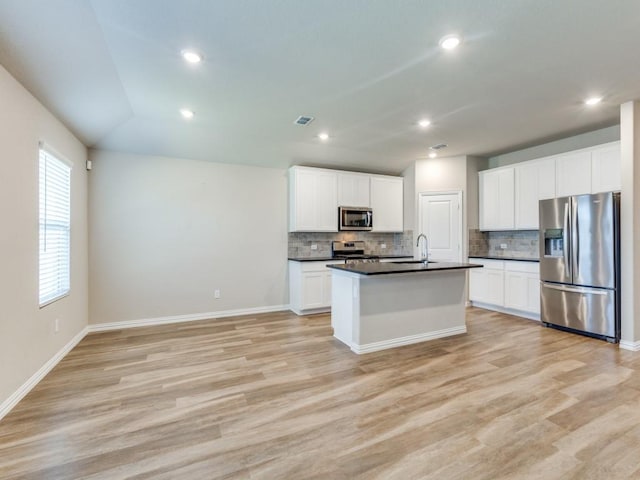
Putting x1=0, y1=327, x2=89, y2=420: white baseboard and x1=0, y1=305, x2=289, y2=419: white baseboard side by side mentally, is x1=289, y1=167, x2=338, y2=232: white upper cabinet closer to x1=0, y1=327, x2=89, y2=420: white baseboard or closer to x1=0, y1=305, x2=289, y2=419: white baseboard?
x1=0, y1=305, x2=289, y2=419: white baseboard

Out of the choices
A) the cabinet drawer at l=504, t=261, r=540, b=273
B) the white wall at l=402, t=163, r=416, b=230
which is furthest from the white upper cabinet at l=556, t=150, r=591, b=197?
the white wall at l=402, t=163, r=416, b=230

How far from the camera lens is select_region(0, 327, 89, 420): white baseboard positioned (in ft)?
7.54

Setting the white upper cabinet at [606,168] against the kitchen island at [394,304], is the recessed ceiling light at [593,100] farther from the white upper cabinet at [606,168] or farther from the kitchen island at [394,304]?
the kitchen island at [394,304]

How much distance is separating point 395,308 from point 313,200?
2482 mm

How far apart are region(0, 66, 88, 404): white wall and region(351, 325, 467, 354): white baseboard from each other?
298cm

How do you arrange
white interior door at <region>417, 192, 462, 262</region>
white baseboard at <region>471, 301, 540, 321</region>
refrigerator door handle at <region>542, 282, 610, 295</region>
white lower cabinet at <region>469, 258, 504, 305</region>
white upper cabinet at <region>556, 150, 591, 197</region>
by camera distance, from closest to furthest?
refrigerator door handle at <region>542, 282, 610, 295</region> → white upper cabinet at <region>556, 150, 591, 197</region> → white baseboard at <region>471, 301, 540, 321</region> → white lower cabinet at <region>469, 258, 504, 305</region> → white interior door at <region>417, 192, 462, 262</region>

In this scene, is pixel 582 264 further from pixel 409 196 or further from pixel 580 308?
pixel 409 196

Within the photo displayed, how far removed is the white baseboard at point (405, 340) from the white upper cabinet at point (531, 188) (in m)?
2.15

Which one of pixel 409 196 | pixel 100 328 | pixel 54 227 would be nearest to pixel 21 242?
pixel 54 227

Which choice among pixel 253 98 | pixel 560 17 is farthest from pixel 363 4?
pixel 253 98

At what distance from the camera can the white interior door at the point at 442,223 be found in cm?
552

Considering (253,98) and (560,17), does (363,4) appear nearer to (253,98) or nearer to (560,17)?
(560,17)

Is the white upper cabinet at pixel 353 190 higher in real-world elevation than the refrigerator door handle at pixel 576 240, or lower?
higher

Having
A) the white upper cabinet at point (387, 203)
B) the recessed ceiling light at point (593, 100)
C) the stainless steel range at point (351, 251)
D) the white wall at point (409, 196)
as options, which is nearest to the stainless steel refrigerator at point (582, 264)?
the recessed ceiling light at point (593, 100)
